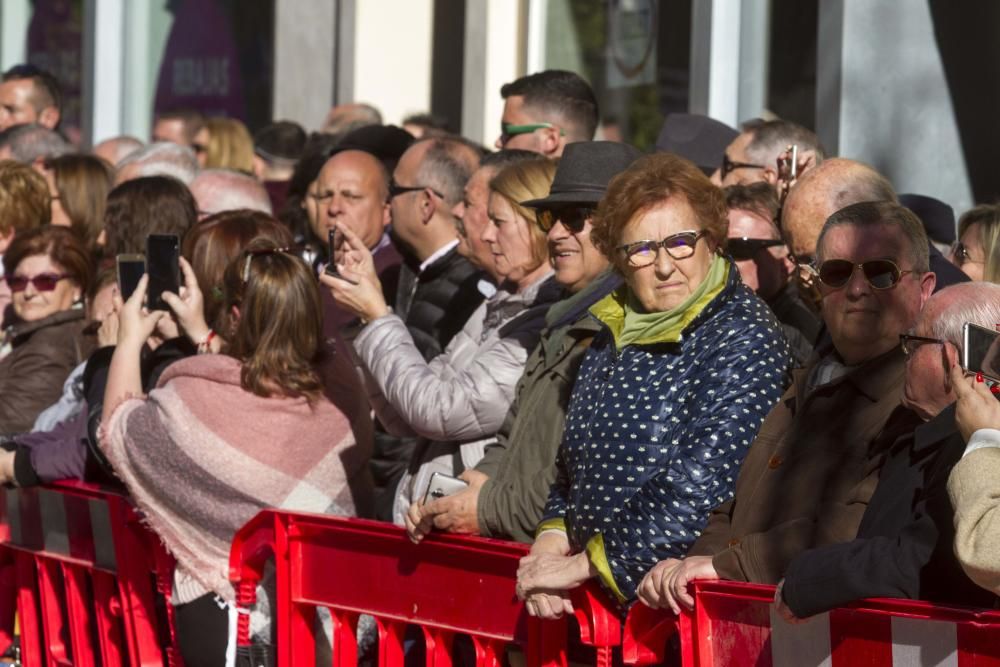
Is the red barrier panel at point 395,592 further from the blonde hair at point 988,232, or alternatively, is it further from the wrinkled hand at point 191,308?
the blonde hair at point 988,232

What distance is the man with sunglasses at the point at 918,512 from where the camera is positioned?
11.6 ft

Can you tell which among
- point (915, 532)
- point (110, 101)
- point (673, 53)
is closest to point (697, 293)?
point (915, 532)

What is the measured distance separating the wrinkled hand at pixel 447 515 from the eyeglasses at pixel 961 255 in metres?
1.59

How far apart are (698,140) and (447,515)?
301 cm

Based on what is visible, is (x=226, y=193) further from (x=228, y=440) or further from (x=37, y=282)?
(x=228, y=440)

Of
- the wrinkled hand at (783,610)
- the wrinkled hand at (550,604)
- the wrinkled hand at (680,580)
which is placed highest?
the wrinkled hand at (783,610)

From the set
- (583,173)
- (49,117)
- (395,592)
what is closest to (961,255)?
(583,173)

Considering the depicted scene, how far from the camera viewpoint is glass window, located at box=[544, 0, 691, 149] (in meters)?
10.2

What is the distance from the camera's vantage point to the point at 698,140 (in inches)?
293

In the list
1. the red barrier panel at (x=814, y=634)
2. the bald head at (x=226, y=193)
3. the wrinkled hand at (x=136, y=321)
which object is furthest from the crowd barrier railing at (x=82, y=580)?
the red barrier panel at (x=814, y=634)

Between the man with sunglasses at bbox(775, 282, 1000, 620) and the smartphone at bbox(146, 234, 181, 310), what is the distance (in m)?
2.91

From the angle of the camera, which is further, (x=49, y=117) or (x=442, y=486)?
(x=49, y=117)

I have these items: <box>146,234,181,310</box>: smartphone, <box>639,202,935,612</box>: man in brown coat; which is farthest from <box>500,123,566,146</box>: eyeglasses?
<box>639,202,935,612</box>: man in brown coat

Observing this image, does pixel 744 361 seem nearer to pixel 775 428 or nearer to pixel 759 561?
pixel 775 428
